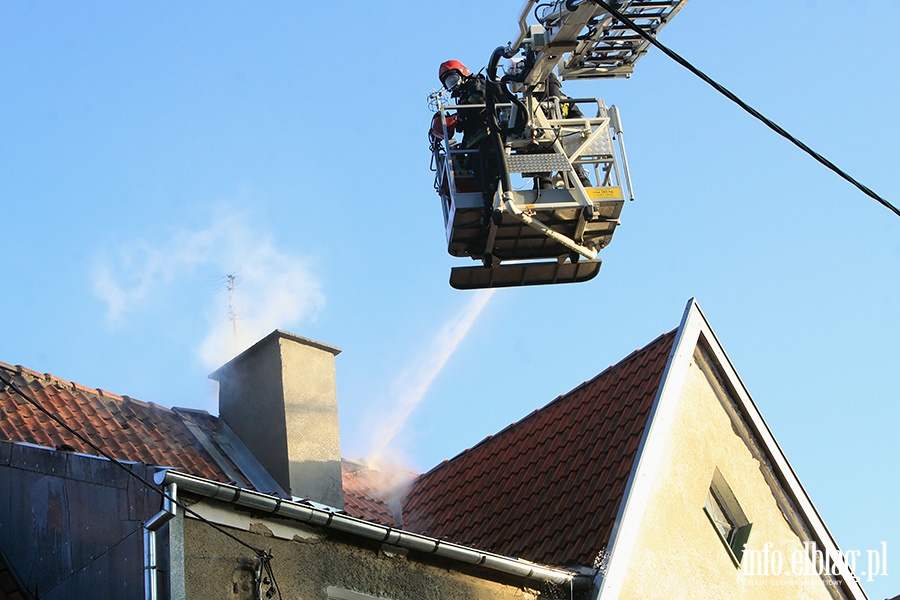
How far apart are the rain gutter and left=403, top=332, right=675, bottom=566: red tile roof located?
104 cm

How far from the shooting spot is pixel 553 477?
13195 millimetres

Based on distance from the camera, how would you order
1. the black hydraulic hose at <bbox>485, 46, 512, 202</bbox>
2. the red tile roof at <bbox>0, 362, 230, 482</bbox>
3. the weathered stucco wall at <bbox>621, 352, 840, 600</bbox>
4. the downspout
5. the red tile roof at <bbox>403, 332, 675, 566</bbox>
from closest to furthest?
the downspout → the red tile roof at <bbox>0, 362, 230, 482</bbox> → the weathered stucco wall at <bbox>621, 352, 840, 600</bbox> → the red tile roof at <bbox>403, 332, 675, 566</bbox> → the black hydraulic hose at <bbox>485, 46, 512, 202</bbox>

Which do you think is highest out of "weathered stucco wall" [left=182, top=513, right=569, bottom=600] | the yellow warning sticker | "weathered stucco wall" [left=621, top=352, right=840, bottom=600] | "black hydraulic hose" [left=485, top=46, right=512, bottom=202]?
"black hydraulic hose" [left=485, top=46, right=512, bottom=202]

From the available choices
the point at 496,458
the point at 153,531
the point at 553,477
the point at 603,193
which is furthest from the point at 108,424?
the point at 603,193

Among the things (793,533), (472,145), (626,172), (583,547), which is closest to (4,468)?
(583,547)

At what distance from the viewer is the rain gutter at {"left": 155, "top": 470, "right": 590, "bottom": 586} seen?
8.46 metres

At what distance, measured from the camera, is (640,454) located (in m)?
12.1

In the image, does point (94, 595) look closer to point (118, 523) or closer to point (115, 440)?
point (118, 523)

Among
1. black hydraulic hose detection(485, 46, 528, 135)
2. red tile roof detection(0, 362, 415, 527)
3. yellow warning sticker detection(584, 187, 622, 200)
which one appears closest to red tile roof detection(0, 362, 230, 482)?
red tile roof detection(0, 362, 415, 527)

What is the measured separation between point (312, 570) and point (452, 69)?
20.2ft

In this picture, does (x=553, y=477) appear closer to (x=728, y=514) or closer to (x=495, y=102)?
(x=728, y=514)

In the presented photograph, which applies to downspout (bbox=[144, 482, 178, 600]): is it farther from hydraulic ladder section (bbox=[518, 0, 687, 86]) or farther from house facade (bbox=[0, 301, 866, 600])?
hydraulic ladder section (bbox=[518, 0, 687, 86])

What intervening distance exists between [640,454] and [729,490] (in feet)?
5.24

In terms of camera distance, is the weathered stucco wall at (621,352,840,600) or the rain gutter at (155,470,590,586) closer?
the rain gutter at (155,470,590,586)
